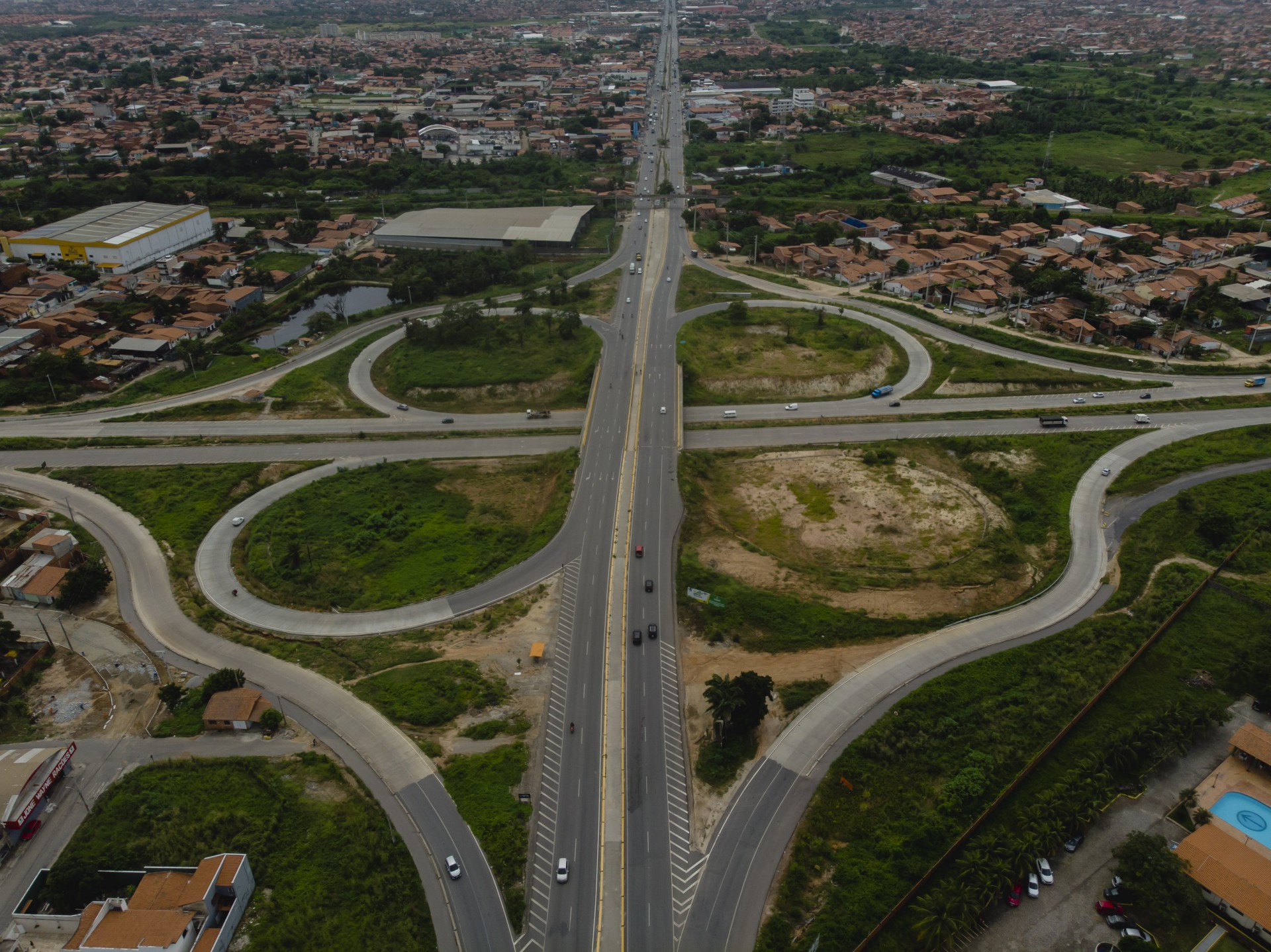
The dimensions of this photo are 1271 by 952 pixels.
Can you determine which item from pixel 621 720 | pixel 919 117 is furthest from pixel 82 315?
pixel 919 117

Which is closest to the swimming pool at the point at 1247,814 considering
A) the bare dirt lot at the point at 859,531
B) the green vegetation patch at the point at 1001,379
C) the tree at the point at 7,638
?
the bare dirt lot at the point at 859,531

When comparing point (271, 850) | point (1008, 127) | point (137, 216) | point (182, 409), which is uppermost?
point (1008, 127)

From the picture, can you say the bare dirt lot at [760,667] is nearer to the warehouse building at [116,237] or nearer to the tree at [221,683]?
the tree at [221,683]

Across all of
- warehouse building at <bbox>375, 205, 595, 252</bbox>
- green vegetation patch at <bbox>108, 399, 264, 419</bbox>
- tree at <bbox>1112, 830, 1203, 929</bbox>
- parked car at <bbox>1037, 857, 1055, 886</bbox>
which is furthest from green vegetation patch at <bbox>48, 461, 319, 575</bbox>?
warehouse building at <bbox>375, 205, 595, 252</bbox>

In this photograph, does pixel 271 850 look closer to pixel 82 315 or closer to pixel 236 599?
pixel 236 599

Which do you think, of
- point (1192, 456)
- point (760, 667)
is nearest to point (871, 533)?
point (760, 667)

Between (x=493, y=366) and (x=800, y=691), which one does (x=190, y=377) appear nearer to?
(x=493, y=366)
